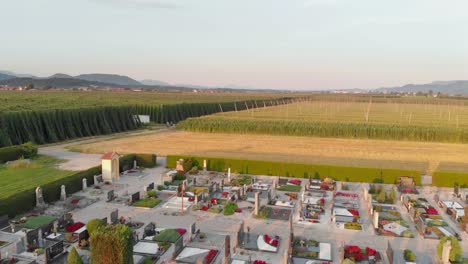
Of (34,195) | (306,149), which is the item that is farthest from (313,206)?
(306,149)

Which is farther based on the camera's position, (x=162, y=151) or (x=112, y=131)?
(x=112, y=131)

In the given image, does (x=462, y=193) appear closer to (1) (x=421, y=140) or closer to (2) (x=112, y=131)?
(1) (x=421, y=140)

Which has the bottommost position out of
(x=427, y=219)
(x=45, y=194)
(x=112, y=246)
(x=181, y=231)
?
(x=427, y=219)

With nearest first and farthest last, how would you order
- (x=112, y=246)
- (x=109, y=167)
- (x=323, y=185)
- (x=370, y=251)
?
(x=112, y=246) → (x=370, y=251) → (x=323, y=185) → (x=109, y=167)

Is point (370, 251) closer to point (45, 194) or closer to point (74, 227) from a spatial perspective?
point (74, 227)

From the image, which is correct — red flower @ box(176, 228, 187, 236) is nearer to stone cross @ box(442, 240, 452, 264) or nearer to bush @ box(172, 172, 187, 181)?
bush @ box(172, 172, 187, 181)

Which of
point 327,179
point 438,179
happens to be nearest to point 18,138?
point 327,179

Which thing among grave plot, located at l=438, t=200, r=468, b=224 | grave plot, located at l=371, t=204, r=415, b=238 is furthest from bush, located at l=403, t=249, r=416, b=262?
grave plot, located at l=438, t=200, r=468, b=224

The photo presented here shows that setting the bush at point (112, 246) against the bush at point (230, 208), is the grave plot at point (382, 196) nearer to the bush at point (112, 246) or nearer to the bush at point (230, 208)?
the bush at point (230, 208)
